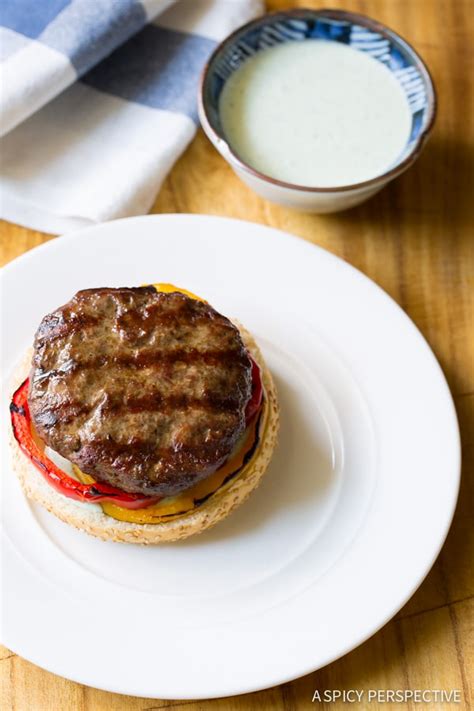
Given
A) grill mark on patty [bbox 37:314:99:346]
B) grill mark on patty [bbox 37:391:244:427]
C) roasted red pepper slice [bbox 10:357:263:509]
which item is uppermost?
grill mark on patty [bbox 37:314:99:346]

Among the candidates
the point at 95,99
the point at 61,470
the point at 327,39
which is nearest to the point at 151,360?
the point at 61,470

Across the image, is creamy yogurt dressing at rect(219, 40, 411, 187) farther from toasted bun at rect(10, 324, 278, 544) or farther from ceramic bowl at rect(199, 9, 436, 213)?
toasted bun at rect(10, 324, 278, 544)

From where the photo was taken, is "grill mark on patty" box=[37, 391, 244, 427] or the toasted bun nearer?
"grill mark on patty" box=[37, 391, 244, 427]

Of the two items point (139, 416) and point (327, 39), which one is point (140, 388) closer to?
point (139, 416)

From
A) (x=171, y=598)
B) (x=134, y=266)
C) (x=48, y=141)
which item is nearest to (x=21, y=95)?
(x=48, y=141)

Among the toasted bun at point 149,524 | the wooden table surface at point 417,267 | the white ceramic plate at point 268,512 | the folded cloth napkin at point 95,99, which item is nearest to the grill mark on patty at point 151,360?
the toasted bun at point 149,524

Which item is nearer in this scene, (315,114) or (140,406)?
(140,406)

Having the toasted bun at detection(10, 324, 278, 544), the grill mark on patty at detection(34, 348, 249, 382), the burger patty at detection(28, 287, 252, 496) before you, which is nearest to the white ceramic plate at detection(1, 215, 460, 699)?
the toasted bun at detection(10, 324, 278, 544)
